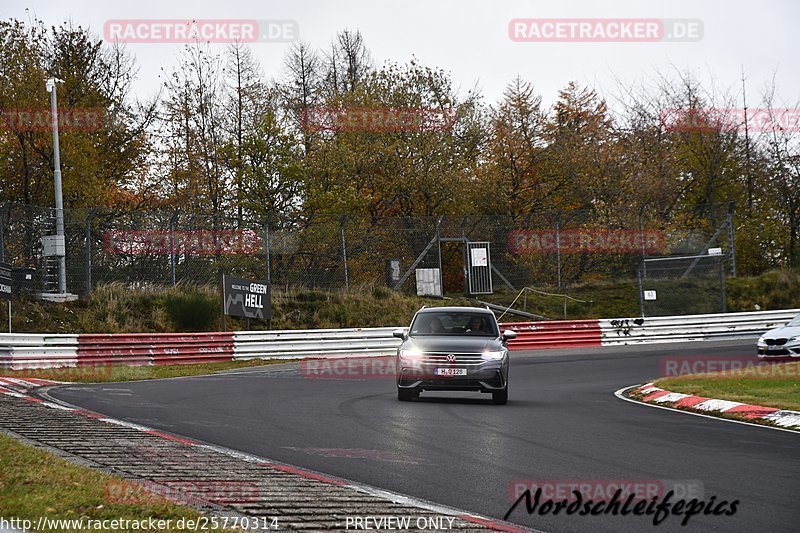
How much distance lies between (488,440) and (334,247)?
20.8 meters

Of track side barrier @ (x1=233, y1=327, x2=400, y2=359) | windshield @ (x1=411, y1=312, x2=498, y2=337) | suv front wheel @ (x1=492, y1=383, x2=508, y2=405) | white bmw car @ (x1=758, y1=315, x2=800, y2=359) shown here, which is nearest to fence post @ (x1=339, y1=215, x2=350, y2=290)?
track side barrier @ (x1=233, y1=327, x2=400, y2=359)

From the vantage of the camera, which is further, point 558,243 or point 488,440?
point 558,243

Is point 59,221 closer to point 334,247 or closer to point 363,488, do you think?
point 334,247

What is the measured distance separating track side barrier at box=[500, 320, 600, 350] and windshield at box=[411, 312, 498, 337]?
14.2 meters

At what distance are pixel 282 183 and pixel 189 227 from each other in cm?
1483

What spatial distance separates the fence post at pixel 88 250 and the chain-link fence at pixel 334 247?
0.09 ft

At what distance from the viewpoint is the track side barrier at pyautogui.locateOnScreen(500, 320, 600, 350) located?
102 ft

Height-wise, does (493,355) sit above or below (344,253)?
below

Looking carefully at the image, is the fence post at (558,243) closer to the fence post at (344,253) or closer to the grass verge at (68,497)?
the fence post at (344,253)

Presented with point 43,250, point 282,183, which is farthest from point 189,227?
point 282,183

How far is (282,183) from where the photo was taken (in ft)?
141

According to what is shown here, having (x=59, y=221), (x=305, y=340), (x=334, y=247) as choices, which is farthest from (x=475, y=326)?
(x=334, y=247)

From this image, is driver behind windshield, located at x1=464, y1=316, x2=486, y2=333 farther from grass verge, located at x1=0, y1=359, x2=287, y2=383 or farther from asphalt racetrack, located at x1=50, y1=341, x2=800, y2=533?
grass verge, located at x1=0, y1=359, x2=287, y2=383

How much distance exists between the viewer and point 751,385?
A: 670 inches
